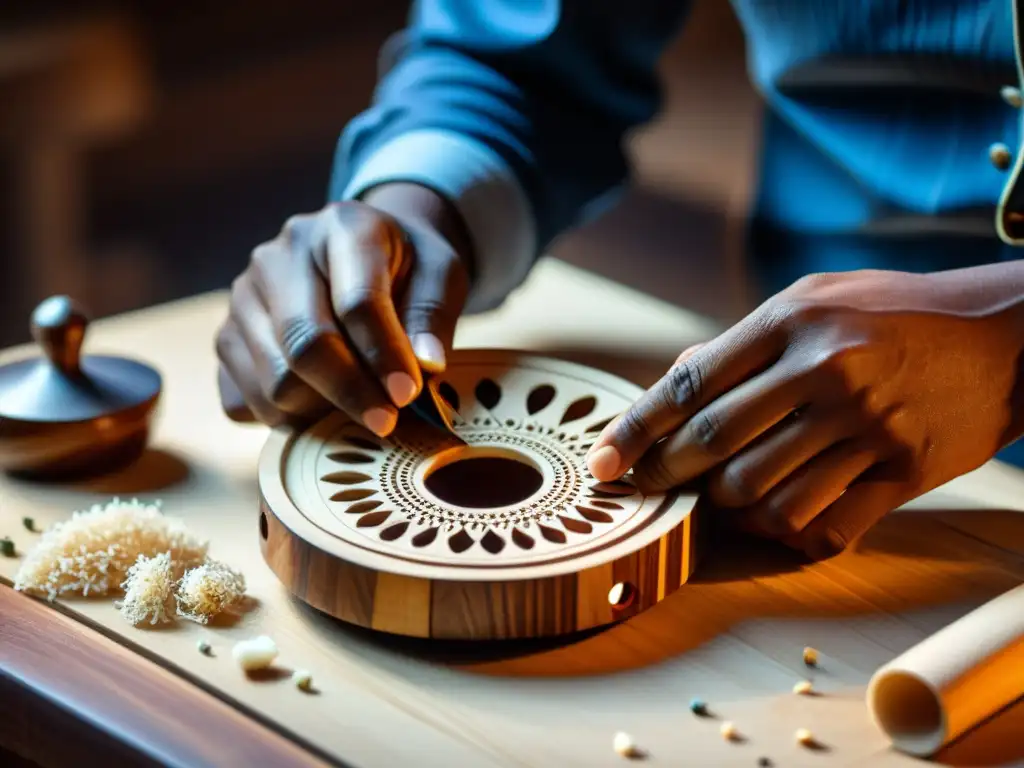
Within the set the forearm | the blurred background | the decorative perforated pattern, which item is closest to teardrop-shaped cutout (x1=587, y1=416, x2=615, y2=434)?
the decorative perforated pattern

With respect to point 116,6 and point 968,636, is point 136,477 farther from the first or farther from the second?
point 116,6

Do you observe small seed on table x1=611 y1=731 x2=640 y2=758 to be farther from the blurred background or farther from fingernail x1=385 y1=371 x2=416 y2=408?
the blurred background

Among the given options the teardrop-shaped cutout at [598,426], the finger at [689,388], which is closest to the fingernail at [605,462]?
the finger at [689,388]

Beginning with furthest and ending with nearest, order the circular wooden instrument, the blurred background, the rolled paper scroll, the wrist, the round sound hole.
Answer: the blurred background < the wrist < the round sound hole < the circular wooden instrument < the rolled paper scroll

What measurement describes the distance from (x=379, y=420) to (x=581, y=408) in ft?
0.70

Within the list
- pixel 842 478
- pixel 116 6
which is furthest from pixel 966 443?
pixel 116 6

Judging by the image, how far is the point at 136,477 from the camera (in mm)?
1240

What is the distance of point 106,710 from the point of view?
89 cm

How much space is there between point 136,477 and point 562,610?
50cm

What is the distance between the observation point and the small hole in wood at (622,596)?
3.26 ft

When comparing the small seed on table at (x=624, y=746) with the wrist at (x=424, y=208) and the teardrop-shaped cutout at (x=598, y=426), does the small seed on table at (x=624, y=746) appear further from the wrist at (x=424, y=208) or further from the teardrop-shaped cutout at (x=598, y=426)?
the wrist at (x=424, y=208)

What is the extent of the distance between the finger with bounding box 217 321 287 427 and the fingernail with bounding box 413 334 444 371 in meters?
0.15

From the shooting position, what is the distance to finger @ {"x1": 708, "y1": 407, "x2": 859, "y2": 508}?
1039 mm

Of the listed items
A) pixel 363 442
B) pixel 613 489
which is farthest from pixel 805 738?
pixel 363 442
